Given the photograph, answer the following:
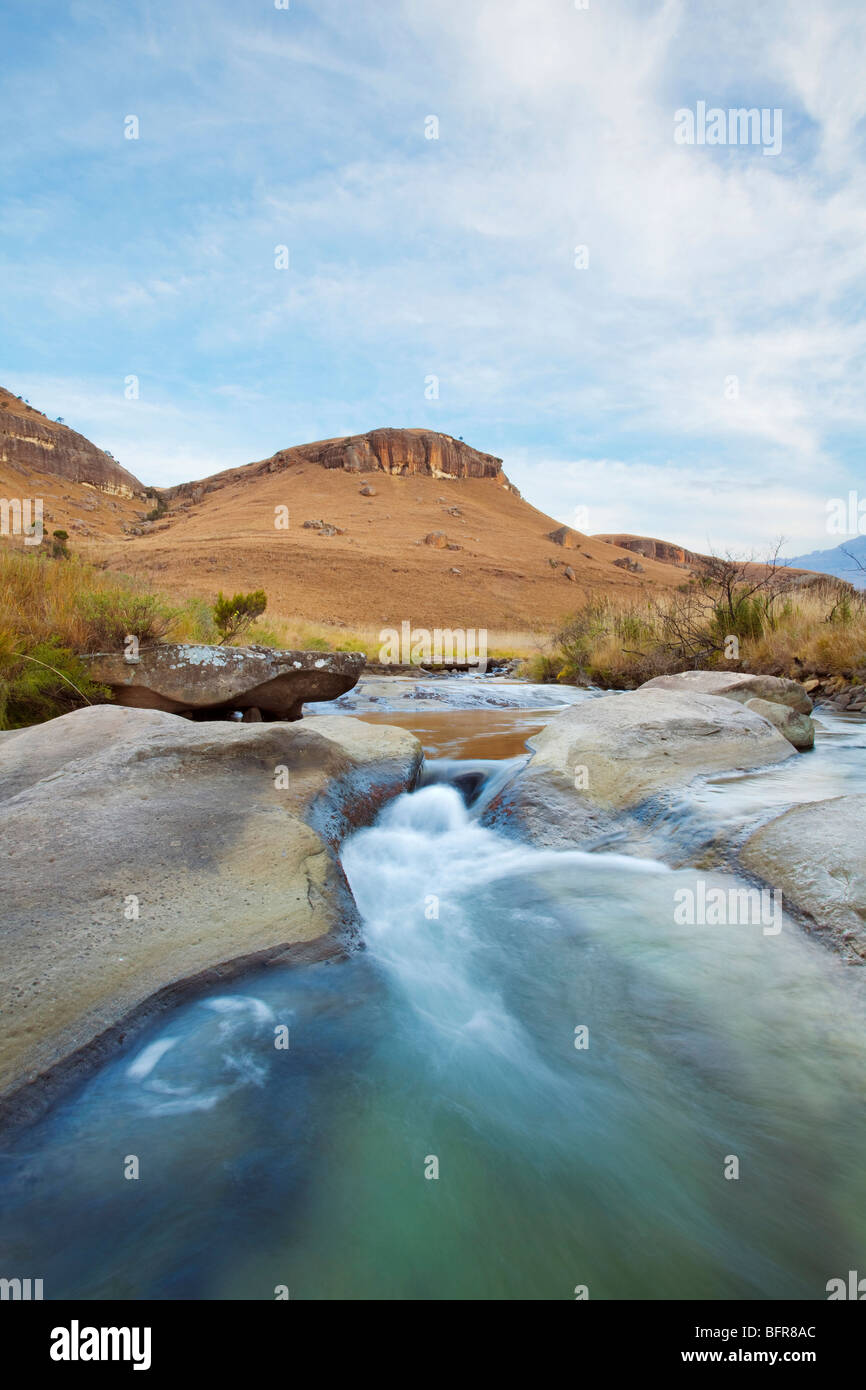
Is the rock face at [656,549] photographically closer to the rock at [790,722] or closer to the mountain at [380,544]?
the mountain at [380,544]

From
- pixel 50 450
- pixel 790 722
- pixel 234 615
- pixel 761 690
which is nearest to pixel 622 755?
pixel 790 722

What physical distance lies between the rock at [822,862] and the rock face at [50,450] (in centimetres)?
8991

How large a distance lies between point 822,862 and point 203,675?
5.41 metres

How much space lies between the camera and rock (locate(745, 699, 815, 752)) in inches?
249

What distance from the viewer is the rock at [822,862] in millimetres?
2635

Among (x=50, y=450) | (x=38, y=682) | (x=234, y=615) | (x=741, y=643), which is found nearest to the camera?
(x=38, y=682)

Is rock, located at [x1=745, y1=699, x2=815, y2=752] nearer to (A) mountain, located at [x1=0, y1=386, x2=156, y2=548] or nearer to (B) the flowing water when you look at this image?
(B) the flowing water

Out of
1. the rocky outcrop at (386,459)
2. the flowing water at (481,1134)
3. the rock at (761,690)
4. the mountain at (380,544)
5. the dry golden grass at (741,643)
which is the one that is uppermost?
the rocky outcrop at (386,459)

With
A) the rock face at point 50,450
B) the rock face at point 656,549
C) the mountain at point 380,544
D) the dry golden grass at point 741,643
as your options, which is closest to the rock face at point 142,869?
the dry golden grass at point 741,643

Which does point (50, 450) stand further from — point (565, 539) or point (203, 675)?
point (203, 675)

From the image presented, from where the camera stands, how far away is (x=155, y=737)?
12.8ft

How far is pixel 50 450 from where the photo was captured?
79.5m
